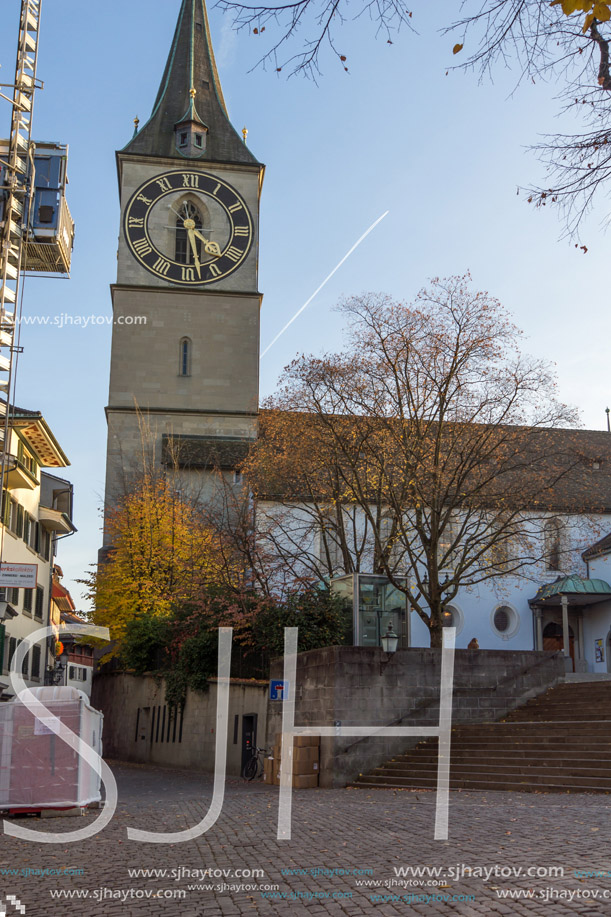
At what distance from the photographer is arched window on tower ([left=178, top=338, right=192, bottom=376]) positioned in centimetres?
4934

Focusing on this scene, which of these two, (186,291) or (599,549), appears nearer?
(599,549)

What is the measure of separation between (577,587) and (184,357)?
21980 millimetres

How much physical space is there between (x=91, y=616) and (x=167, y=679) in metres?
9.36

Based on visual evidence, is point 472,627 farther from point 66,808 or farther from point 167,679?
point 66,808

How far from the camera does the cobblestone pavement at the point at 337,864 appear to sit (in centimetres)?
677

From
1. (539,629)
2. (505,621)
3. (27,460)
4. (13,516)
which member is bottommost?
(539,629)

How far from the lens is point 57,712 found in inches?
566

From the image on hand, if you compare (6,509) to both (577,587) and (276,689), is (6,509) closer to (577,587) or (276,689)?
(276,689)

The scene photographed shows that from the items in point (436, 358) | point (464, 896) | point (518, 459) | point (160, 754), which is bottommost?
point (160, 754)

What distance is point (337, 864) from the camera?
8.45 meters

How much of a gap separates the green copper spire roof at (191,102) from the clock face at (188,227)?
71.4 inches

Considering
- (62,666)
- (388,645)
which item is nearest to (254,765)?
(388,645)

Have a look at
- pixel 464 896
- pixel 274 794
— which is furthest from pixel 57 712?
pixel 464 896

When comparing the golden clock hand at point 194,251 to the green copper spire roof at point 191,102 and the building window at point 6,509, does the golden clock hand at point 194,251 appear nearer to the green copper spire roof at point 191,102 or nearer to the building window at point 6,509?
the green copper spire roof at point 191,102
